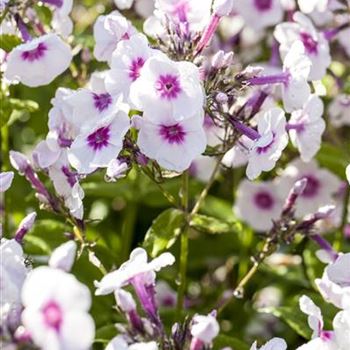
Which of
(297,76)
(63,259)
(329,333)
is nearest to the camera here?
(63,259)

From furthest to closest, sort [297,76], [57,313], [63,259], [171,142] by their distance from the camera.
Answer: [297,76]
[171,142]
[63,259]
[57,313]

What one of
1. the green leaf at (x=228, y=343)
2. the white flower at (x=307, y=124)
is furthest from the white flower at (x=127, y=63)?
the green leaf at (x=228, y=343)

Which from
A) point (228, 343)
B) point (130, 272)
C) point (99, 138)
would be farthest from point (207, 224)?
point (130, 272)

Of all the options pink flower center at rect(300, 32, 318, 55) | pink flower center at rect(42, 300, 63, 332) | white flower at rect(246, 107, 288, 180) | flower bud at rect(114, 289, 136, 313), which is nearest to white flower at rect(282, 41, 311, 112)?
white flower at rect(246, 107, 288, 180)

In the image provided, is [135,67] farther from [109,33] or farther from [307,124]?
[307,124]

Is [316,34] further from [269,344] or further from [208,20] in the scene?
[269,344]

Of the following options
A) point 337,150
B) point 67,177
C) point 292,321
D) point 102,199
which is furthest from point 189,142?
point 102,199

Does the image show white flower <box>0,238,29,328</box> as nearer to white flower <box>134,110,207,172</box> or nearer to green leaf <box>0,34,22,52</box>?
white flower <box>134,110,207,172</box>
